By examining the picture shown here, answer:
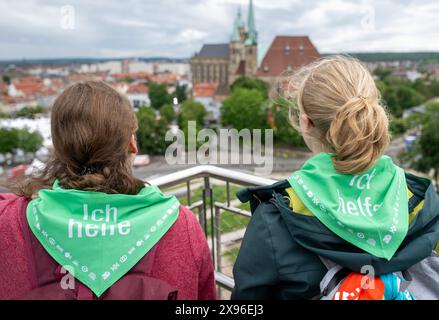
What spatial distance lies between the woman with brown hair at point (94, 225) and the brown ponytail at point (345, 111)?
0.37m

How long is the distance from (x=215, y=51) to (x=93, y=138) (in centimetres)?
4486

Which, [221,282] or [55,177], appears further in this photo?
[221,282]

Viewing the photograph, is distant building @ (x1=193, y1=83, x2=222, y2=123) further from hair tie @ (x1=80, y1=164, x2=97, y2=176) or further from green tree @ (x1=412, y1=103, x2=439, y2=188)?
hair tie @ (x1=80, y1=164, x2=97, y2=176)

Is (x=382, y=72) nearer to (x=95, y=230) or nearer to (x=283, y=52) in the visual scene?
(x=283, y=52)

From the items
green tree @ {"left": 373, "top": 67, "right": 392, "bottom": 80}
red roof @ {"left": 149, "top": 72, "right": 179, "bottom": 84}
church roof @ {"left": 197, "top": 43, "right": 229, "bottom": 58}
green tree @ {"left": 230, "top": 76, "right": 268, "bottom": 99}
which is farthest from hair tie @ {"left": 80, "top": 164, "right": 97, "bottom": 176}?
church roof @ {"left": 197, "top": 43, "right": 229, "bottom": 58}

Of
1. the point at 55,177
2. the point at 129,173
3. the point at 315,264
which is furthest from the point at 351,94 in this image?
the point at 55,177

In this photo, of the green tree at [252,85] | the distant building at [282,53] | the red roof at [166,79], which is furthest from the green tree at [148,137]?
the distant building at [282,53]

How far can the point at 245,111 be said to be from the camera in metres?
23.4

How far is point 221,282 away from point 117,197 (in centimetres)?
106

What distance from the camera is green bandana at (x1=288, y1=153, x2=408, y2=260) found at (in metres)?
0.94

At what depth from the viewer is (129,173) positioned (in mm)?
1045

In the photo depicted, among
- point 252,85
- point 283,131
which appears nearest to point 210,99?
point 252,85

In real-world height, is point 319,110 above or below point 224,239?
above
